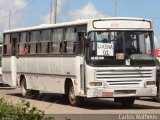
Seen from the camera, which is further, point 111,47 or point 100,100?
point 100,100

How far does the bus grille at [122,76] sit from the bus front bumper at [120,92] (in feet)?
0.74

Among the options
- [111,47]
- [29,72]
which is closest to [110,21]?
[111,47]

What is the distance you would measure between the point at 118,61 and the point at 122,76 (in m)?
0.52

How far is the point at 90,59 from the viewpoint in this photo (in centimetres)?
1822

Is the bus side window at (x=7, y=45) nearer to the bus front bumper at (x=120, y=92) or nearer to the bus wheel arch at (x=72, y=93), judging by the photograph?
the bus wheel arch at (x=72, y=93)

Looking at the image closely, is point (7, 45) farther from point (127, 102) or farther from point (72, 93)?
point (127, 102)

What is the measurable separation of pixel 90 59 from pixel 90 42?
0.56 metres

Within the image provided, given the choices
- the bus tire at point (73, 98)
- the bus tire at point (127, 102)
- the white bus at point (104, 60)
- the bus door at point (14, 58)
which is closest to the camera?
the white bus at point (104, 60)

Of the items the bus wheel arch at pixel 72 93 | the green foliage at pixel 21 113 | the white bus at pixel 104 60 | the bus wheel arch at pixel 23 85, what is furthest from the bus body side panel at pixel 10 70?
the green foliage at pixel 21 113

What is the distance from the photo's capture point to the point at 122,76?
18.3 meters

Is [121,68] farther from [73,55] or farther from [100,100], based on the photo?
[100,100]

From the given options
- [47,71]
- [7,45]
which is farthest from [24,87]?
[47,71]

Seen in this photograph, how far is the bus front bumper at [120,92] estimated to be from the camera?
18141 millimetres

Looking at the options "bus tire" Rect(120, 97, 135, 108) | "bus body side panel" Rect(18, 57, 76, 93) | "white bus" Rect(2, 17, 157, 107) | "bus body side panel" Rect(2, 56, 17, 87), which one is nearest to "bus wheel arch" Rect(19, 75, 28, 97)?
"bus body side panel" Rect(18, 57, 76, 93)
